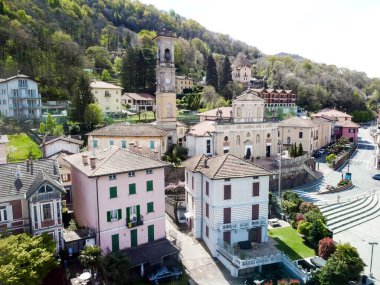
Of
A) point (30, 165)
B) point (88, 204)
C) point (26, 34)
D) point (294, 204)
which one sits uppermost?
point (26, 34)

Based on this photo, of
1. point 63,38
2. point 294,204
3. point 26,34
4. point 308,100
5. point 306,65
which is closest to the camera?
point 294,204

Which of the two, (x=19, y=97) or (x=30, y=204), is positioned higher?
(x=19, y=97)

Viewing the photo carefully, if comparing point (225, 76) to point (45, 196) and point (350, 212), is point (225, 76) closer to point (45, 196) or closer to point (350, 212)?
point (350, 212)

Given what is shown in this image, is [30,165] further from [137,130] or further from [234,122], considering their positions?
[234,122]

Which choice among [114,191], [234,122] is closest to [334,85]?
[234,122]

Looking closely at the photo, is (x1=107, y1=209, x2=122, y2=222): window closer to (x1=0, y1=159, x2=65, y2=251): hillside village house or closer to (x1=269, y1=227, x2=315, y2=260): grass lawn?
(x1=0, y1=159, x2=65, y2=251): hillside village house

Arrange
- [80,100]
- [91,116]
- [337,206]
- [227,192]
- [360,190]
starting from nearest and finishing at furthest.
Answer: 1. [227,192]
2. [337,206]
3. [360,190]
4. [91,116]
5. [80,100]

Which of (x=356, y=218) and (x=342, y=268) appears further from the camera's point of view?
(x=356, y=218)

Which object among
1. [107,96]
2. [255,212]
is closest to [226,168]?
[255,212]

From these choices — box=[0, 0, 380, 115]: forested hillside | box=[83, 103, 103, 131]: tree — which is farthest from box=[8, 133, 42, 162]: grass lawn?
box=[0, 0, 380, 115]: forested hillside
